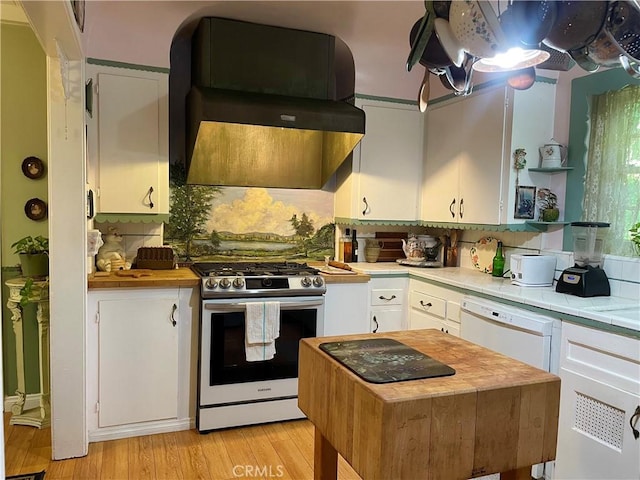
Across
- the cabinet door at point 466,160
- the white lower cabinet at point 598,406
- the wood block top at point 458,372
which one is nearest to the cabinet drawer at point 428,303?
the cabinet door at point 466,160

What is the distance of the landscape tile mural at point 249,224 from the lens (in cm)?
359

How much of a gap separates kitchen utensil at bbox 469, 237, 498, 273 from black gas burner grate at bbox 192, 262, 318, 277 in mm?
1301

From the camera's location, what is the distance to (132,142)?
3.10 metres

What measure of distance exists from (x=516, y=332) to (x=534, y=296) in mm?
230

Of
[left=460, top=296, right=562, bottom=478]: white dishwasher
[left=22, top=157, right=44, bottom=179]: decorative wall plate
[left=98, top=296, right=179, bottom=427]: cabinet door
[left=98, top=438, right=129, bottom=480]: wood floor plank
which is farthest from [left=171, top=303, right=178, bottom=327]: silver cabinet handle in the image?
[left=460, top=296, right=562, bottom=478]: white dishwasher

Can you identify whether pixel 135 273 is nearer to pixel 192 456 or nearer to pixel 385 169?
pixel 192 456

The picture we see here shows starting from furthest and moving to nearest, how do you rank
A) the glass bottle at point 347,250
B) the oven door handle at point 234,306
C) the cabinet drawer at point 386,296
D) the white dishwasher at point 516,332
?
the glass bottle at point 347,250 < the cabinet drawer at point 386,296 < the oven door handle at point 234,306 < the white dishwasher at point 516,332

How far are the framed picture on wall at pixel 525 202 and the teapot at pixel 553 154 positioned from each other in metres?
0.18

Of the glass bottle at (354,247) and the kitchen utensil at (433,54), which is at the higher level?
the kitchen utensil at (433,54)

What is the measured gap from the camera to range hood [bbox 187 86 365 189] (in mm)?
2951

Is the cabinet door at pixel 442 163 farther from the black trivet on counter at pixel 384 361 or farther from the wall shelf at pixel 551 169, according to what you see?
the black trivet on counter at pixel 384 361

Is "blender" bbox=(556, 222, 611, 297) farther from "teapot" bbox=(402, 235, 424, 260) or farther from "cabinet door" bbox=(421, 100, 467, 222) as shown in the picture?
"teapot" bbox=(402, 235, 424, 260)

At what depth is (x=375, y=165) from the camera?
12.4 ft

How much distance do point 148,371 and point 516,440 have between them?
2.21 metres
